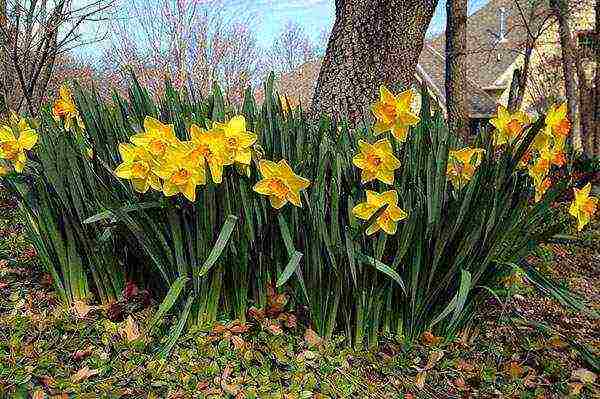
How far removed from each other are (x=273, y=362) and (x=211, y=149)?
77cm

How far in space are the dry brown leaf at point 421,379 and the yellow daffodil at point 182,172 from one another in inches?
38.6

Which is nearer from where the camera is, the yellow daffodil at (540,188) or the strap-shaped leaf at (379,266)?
the strap-shaped leaf at (379,266)

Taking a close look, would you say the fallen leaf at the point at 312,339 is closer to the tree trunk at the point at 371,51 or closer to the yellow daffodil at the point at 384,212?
the yellow daffodil at the point at 384,212

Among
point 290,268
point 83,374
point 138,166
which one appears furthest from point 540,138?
point 83,374

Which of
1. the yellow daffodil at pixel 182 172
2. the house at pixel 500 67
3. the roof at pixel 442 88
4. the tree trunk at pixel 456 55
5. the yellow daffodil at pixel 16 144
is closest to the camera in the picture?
the yellow daffodil at pixel 182 172

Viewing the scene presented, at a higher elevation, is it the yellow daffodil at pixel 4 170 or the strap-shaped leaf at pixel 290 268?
the yellow daffodil at pixel 4 170

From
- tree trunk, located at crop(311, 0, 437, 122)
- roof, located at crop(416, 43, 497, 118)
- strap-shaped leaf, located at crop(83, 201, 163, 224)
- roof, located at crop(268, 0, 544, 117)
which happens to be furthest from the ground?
roof, located at crop(268, 0, 544, 117)

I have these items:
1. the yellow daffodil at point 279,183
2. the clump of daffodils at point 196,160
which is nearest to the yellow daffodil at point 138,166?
the clump of daffodils at point 196,160

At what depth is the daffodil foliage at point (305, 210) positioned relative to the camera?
1956mm

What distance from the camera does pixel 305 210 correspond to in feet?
6.88

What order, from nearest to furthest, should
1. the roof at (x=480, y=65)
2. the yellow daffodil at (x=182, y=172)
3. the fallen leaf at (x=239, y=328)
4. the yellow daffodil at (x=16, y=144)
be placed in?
the yellow daffodil at (x=182, y=172)
the fallen leaf at (x=239, y=328)
the yellow daffodil at (x=16, y=144)
the roof at (x=480, y=65)

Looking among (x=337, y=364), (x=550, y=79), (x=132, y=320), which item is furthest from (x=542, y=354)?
(x=550, y=79)

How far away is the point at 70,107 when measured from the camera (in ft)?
9.34

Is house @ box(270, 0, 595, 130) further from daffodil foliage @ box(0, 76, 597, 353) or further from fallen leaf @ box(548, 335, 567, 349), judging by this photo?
daffodil foliage @ box(0, 76, 597, 353)
